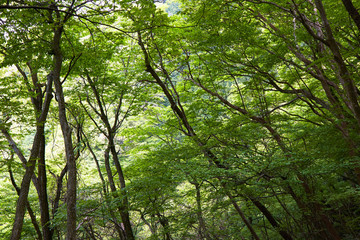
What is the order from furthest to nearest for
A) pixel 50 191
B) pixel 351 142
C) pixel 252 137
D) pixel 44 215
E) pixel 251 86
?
pixel 50 191
pixel 44 215
pixel 251 86
pixel 252 137
pixel 351 142

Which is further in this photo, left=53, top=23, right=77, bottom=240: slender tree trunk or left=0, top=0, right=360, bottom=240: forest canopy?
left=0, top=0, right=360, bottom=240: forest canopy

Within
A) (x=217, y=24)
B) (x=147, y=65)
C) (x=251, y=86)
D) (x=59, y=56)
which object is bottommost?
(x=251, y=86)

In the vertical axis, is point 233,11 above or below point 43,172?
above

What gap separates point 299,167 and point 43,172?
253 inches

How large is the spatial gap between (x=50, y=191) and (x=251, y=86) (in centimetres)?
993

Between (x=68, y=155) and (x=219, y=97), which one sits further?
(x=219, y=97)

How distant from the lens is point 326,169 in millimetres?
4523

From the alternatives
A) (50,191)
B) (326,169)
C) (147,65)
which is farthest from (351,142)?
(50,191)

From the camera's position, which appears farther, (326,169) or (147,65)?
(147,65)

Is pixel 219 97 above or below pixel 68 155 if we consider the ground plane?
above

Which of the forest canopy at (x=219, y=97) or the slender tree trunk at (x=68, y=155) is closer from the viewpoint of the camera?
the slender tree trunk at (x=68, y=155)

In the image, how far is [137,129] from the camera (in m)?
10.4

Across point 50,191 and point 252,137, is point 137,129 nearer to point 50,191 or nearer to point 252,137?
point 50,191

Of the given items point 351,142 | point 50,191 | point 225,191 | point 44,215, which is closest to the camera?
point 351,142
